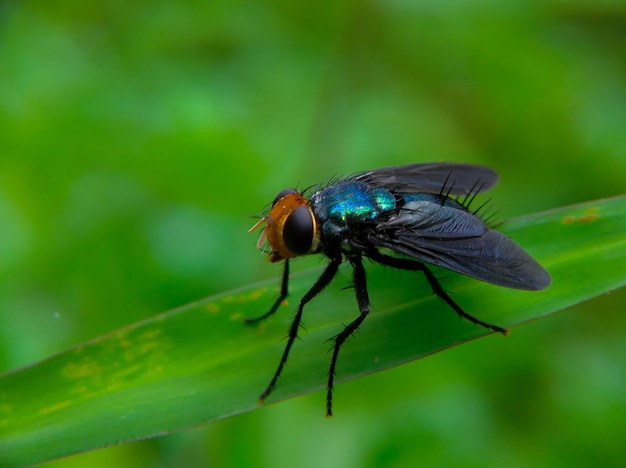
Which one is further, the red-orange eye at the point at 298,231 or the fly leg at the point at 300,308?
the red-orange eye at the point at 298,231

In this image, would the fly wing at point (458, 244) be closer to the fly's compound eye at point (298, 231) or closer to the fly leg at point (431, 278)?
the fly leg at point (431, 278)

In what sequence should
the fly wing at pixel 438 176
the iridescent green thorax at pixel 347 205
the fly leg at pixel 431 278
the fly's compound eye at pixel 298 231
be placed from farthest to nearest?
the fly wing at pixel 438 176
the iridescent green thorax at pixel 347 205
the fly's compound eye at pixel 298 231
the fly leg at pixel 431 278

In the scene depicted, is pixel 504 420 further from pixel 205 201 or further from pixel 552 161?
pixel 205 201

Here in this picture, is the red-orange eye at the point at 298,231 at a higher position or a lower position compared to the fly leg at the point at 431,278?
higher

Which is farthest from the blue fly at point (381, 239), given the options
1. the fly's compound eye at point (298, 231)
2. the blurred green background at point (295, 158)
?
the blurred green background at point (295, 158)

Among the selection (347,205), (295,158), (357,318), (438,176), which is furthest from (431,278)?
(295,158)

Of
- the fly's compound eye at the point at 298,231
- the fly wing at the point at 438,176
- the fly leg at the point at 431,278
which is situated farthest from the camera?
the fly wing at the point at 438,176
